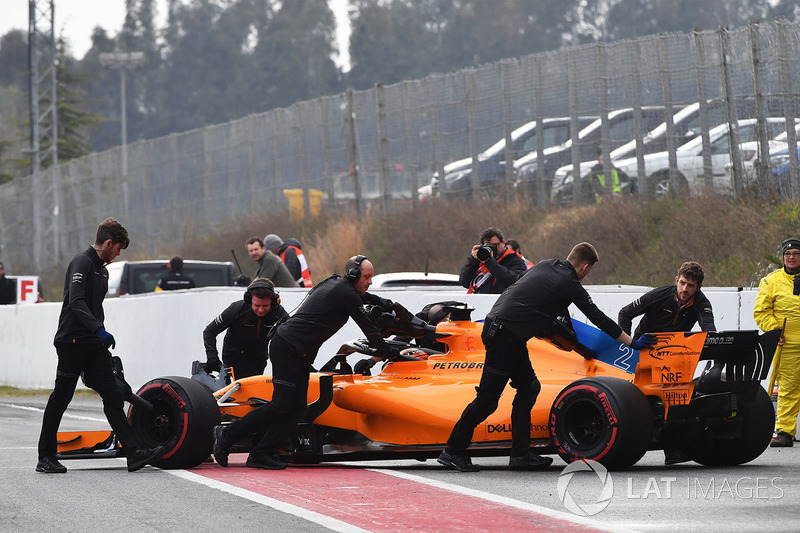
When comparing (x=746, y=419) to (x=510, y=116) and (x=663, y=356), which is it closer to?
(x=663, y=356)

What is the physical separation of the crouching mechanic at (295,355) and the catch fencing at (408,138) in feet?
36.2

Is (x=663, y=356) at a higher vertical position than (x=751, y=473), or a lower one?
higher

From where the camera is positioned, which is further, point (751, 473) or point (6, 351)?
point (6, 351)

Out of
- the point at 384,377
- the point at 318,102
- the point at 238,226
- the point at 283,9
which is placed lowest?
the point at 384,377

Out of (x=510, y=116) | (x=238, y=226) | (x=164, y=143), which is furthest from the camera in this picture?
(x=164, y=143)

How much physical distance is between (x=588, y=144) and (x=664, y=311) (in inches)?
483

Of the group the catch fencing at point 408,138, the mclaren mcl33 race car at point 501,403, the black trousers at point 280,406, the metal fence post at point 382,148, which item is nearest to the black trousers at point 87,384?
the mclaren mcl33 race car at point 501,403

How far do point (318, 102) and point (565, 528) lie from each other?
2364 cm

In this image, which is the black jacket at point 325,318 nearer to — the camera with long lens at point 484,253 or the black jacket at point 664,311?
the black jacket at point 664,311

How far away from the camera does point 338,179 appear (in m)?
30.2

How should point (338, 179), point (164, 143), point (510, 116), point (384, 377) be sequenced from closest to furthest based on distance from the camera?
point (384, 377)
point (510, 116)
point (338, 179)
point (164, 143)

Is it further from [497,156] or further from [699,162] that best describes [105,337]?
[497,156]

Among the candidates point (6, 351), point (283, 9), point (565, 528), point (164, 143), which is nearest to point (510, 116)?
point (6, 351)

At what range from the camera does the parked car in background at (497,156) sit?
24047mm
